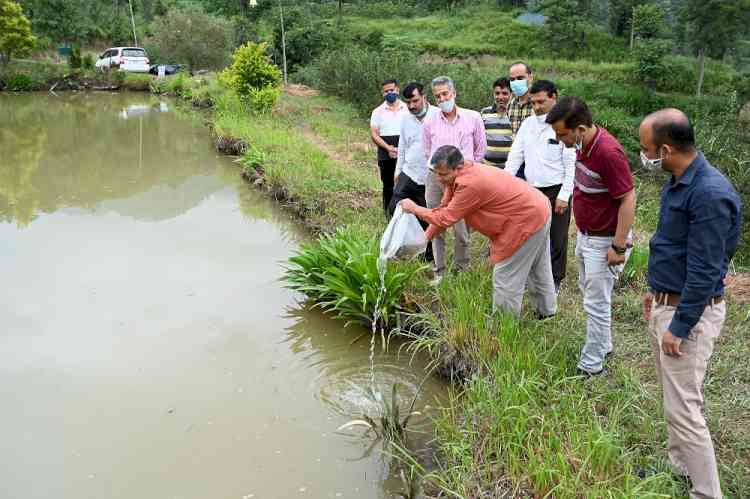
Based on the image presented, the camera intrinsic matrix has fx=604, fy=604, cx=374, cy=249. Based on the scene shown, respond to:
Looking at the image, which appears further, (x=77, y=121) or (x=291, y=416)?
(x=77, y=121)

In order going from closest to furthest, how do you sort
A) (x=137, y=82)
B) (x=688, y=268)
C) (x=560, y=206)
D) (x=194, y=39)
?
(x=688, y=268) → (x=560, y=206) → (x=137, y=82) → (x=194, y=39)

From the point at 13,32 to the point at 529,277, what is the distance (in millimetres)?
26944

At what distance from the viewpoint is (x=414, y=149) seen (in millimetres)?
4961

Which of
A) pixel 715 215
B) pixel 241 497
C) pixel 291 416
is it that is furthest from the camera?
pixel 291 416

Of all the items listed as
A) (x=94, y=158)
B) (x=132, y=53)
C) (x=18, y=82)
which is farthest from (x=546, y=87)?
(x=132, y=53)

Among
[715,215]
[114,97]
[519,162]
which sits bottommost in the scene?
[114,97]

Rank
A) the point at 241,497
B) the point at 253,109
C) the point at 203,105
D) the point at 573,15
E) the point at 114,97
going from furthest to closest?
the point at 573,15 < the point at 114,97 < the point at 203,105 < the point at 253,109 < the point at 241,497

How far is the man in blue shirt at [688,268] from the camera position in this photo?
2.18 m

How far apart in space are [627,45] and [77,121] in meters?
24.6

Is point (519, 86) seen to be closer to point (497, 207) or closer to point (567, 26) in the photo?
point (497, 207)

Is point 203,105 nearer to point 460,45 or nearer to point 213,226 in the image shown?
point 213,226

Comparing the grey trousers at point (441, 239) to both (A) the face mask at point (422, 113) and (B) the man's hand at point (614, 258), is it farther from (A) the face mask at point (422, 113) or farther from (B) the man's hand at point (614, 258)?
(B) the man's hand at point (614, 258)

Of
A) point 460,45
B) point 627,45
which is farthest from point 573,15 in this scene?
point 460,45

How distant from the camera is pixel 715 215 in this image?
7.07 feet
